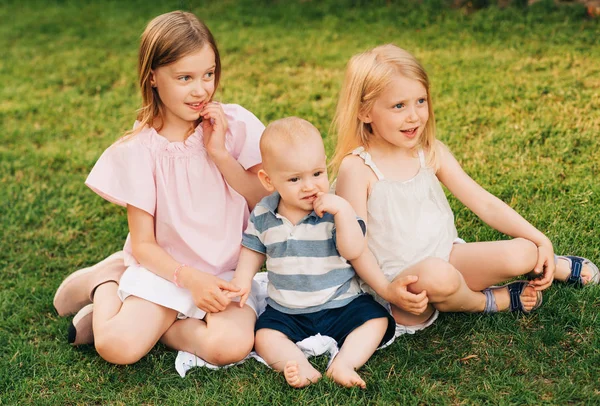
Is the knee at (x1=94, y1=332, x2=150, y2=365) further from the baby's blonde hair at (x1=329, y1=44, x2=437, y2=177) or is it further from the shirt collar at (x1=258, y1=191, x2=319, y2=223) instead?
the baby's blonde hair at (x1=329, y1=44, x2=437, y2=177)

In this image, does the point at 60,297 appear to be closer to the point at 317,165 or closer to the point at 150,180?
the point at 150,180

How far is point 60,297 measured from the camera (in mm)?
3457

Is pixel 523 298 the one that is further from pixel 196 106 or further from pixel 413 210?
pixel 196 106

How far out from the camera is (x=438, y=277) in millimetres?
2793

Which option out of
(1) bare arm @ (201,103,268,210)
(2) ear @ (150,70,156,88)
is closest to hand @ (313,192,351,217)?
(1) bare arm @ (201,103,268,210)

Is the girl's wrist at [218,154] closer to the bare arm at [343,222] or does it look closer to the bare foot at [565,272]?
the bare arm at [343,222]

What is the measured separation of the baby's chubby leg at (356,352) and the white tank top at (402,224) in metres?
0.25

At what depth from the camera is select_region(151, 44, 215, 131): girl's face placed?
2986 mm

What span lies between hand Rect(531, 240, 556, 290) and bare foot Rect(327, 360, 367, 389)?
0.86m

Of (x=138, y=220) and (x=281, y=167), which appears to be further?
(x=138, y=220)

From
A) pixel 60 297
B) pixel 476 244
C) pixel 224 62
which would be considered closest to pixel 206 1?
pixel 224 62

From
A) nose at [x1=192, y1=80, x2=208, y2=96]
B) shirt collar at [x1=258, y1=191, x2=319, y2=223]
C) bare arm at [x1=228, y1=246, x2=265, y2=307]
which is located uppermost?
nose at [x1=192, y1=80, x2=208, y2=96]

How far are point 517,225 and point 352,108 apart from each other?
86 centimetres

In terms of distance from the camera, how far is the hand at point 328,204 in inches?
108
